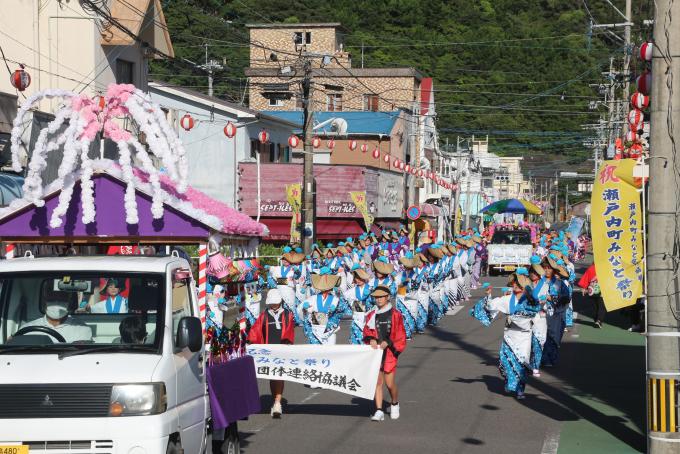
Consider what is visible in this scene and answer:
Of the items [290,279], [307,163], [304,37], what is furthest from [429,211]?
[290,279]

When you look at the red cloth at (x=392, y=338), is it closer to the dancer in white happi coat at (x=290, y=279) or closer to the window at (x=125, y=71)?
the dancer in white happi coat at (x=290, y=279)

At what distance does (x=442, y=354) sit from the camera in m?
19.8

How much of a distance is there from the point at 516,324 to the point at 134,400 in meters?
8.43

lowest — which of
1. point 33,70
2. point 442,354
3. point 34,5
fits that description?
point 442,354

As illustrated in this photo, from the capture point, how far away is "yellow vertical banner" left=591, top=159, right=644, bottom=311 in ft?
36.4

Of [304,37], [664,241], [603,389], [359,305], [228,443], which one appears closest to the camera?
[228,443]

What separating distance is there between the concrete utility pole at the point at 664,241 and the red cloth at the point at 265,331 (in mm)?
4690

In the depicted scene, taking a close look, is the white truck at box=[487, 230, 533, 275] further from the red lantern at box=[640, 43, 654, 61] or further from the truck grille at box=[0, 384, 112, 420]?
the truck grille at box=[0, 384, 112, 420]

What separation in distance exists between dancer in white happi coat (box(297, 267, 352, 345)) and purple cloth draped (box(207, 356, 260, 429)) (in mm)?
5200

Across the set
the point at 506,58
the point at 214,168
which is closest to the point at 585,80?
the point at 506,58

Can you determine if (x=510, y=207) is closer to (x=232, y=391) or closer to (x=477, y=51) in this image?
(x=477, y=51)

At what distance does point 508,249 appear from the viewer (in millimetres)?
45719

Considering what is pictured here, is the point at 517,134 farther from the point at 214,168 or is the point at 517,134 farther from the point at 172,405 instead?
the point at 172,405

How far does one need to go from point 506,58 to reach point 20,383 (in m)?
75.5
